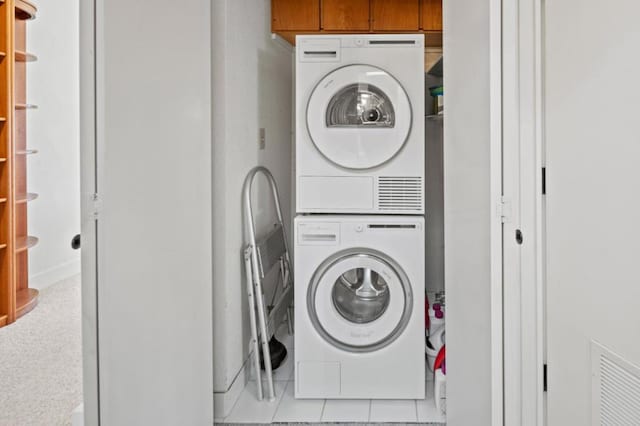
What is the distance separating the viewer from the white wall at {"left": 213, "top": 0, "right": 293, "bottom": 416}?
90.7 inches

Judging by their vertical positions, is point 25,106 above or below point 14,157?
above

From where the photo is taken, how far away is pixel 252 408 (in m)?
2.40

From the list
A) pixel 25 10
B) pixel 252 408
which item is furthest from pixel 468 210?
pixel 25 10

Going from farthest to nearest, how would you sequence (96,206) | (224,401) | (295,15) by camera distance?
(295,15) → (224,401) → (96,206)

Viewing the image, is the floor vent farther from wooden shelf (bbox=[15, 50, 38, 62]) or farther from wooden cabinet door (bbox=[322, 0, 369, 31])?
wooden cabinet door (bbox=[322, 0, 369, 31])

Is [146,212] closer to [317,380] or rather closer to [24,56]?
[24,56]

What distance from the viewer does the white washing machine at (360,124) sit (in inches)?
98.2

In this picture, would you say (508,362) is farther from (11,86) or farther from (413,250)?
(11,86)

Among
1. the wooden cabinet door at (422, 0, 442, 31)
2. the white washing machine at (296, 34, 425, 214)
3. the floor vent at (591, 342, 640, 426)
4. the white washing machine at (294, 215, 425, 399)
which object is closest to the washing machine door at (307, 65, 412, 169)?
the white washing machine at (296, 34, 425, 214)

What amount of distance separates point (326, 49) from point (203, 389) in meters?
1.74

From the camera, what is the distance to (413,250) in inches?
96.1

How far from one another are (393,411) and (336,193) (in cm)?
113

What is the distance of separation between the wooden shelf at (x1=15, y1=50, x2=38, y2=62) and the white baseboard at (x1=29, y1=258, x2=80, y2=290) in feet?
2.39

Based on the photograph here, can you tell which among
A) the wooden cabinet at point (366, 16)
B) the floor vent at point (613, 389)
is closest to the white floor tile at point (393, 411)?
the floor vent at point (613, 389)
